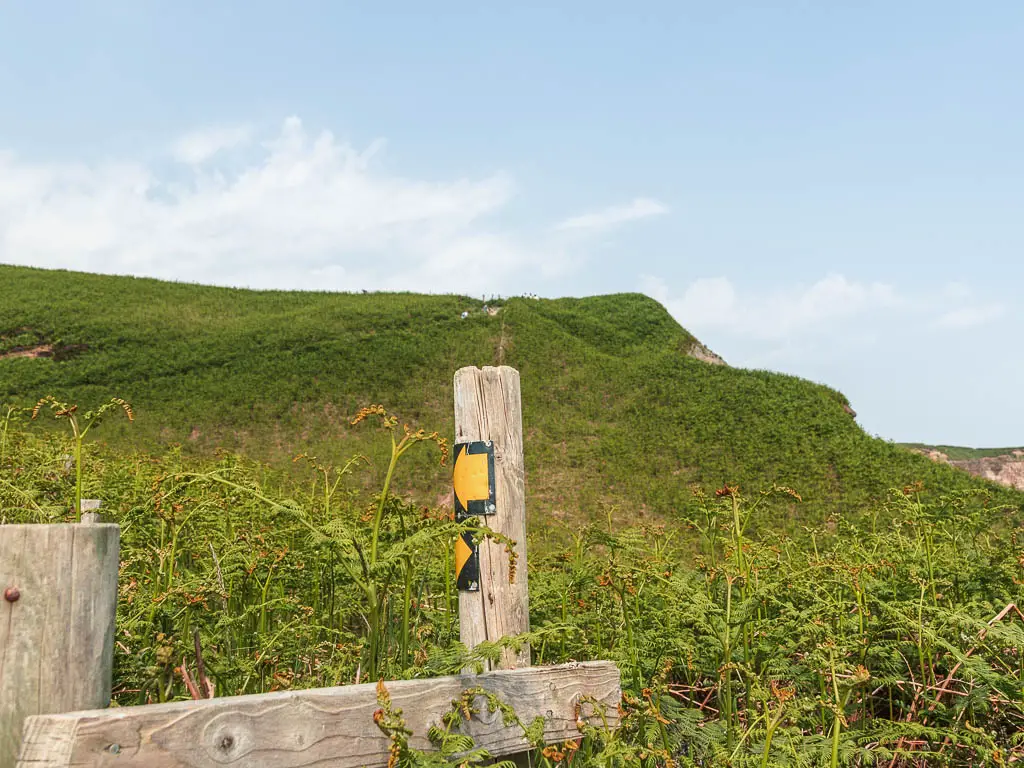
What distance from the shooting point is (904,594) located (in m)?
3.72

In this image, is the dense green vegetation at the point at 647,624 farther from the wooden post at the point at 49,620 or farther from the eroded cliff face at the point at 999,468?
the eroded cliff face at the point at 999,468

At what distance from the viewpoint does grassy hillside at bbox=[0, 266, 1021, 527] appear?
668 inches

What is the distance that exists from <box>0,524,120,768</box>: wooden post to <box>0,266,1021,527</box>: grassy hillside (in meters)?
13.1

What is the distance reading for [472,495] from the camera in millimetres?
2912

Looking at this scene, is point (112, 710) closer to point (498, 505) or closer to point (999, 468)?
point (498, 505)

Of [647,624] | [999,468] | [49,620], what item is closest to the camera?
[49,620]

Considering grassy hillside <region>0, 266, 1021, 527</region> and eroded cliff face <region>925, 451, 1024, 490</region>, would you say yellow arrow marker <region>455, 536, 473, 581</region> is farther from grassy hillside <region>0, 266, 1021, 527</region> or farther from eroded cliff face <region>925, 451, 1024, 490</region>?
eroded cliff face <region>925, 451, 1024, 490</region>

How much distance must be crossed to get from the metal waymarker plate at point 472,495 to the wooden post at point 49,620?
147cm

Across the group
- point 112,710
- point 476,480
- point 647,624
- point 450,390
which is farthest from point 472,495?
point 450,390

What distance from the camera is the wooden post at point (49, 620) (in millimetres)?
1461

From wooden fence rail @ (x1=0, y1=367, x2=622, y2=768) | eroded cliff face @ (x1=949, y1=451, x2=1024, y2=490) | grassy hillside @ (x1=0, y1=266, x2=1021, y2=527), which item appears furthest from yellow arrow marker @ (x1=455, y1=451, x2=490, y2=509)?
eroded cliff face @ (x1=949, y1=451, x2=1024, y2=490)

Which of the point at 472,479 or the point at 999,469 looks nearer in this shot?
the point at 472,479

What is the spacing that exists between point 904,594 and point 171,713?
11.3ft

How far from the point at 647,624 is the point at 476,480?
1473mm
